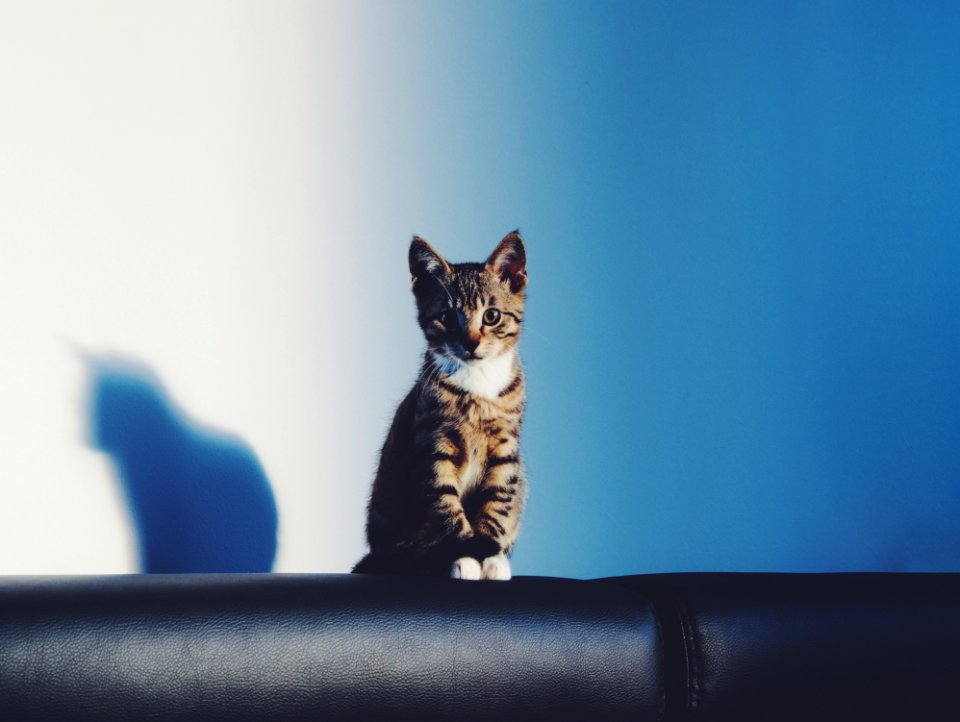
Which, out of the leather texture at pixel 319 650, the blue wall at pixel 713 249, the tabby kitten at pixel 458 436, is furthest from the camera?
the blue wall at pixel 713 249

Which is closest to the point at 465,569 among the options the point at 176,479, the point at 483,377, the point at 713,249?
the point at 483,377

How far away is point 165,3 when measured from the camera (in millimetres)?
1236

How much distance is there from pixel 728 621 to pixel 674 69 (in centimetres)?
112

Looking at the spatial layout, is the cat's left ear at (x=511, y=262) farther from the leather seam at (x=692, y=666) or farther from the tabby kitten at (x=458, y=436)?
the leather seam at (x=692, y=666)

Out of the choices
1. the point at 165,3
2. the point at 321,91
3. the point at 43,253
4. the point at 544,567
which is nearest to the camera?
the point at 43,253

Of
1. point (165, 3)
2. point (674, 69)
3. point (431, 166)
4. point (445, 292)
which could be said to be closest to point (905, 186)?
point (674, 69)

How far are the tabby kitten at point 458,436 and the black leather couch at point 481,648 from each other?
0.14m

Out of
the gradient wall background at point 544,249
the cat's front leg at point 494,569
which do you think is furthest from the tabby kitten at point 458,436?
the gradient wall background at point 544,249

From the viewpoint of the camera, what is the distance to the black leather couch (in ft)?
2.24

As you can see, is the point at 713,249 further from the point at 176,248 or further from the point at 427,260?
the point at 176,248

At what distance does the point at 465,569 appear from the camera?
953 mm

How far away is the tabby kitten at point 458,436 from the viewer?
3.33 feet

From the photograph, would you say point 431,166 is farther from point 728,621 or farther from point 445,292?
point 728,621

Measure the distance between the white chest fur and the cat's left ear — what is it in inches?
4.7
